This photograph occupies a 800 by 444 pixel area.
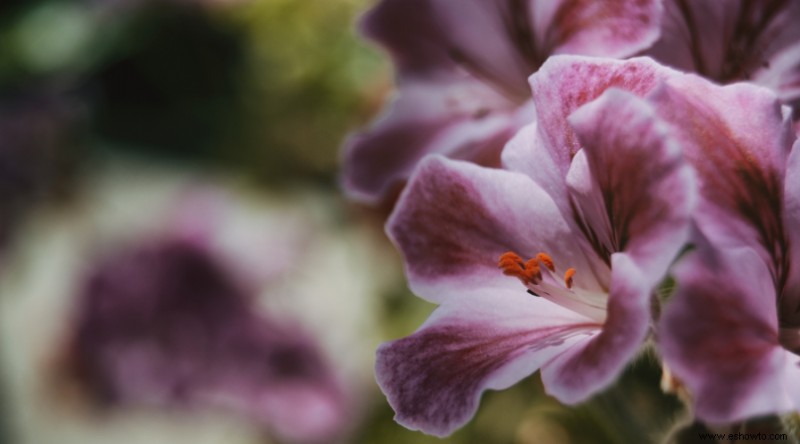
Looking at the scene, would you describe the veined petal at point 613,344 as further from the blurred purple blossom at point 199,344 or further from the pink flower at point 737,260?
the blurred purple blossom at point 199,344

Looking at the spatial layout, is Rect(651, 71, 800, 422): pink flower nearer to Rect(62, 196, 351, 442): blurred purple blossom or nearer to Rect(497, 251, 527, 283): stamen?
Rect(497, 251, 527, 283): stamen

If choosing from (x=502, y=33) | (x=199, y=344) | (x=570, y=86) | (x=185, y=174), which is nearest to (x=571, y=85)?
(x=570, y=86)

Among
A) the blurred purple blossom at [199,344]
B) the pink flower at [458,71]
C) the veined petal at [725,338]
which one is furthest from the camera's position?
the blurred purple blossom at [199,344]

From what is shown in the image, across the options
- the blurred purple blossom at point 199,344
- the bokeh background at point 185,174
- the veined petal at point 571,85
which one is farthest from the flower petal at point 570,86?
the blurred purple blossom at point 199,344

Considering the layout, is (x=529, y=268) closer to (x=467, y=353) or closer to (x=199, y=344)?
(x=467, y=353)

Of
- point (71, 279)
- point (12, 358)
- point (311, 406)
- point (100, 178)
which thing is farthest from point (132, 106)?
point (311, 406)

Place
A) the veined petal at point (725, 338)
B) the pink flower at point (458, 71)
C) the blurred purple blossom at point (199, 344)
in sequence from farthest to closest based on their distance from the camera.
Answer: the blurred purple blossom at point (199, 344)
the pink flower at point (458, 71)
the veined petal at point (725, 338)
